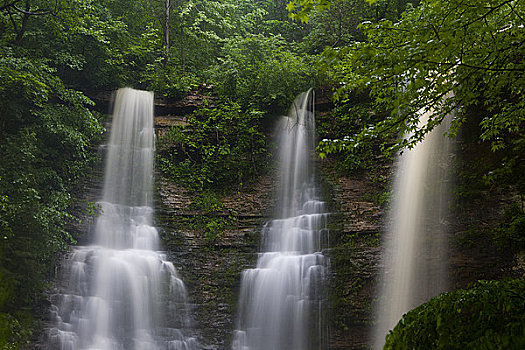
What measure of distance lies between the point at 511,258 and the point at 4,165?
409 inches

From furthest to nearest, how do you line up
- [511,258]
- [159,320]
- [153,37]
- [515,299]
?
[153,37], [159,320], [511,258], [515,299]

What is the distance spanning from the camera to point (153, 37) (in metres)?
15.4

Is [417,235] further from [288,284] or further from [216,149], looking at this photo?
[216,149]

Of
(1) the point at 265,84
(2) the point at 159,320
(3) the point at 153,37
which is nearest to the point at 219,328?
(2) the point at 159,320

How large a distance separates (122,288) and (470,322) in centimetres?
791

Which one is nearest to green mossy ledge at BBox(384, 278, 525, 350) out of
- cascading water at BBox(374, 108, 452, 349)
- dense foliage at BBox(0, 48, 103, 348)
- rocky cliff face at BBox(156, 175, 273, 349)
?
cascading water at BBox(374, 108, 452, 349)

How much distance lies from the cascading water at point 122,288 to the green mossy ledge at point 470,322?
6789 mm

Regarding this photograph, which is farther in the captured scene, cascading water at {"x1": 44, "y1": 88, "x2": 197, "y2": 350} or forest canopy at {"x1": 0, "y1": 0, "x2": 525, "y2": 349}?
cascading water at {"x1": 44, "y1": 88, "x2": 197, "y2": 350}

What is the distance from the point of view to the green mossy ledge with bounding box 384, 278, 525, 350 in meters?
2.58

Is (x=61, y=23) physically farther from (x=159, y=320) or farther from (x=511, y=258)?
(x=511, y=258)

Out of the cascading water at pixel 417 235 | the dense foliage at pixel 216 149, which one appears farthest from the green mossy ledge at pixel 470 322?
the dense foliage at pixel 216 149

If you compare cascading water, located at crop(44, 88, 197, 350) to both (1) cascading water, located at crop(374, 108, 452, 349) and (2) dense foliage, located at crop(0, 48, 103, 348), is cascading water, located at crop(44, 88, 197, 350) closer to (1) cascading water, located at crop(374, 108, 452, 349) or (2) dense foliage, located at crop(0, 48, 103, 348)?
(2) dense foliage, located at crop(0, 48, 103, 348)

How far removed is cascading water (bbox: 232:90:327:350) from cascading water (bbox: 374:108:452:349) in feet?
4.58

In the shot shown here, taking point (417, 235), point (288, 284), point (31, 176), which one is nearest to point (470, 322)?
point (417, 235)
